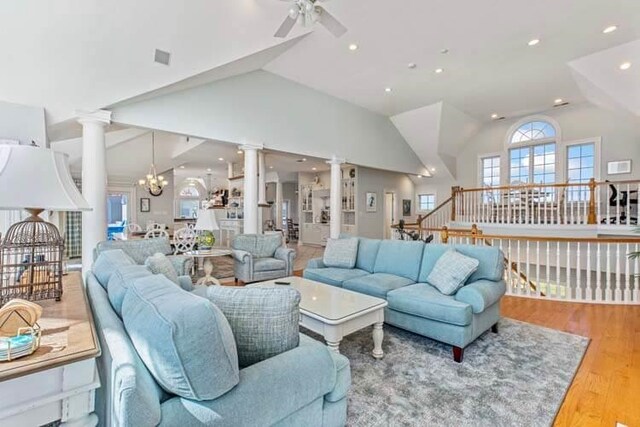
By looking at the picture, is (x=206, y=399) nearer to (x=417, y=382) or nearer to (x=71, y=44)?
(x=417, y=382)

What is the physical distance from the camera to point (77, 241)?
8227 mm

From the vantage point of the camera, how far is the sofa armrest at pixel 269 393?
109 cm

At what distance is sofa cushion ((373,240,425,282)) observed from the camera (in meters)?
3.63

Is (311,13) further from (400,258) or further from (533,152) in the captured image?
(533,152)

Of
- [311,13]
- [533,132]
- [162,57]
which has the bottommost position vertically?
[162,57]

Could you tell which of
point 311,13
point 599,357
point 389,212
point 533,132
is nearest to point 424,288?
point 599,357

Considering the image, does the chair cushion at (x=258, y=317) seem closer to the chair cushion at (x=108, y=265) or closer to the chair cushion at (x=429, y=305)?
the chair cushion at (x=108, y=265)

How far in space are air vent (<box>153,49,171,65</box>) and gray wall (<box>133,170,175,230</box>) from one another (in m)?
6.71

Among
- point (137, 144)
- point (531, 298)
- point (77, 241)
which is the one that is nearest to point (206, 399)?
point (531, 298)

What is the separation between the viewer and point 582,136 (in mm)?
8078

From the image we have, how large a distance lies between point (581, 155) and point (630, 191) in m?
2.02

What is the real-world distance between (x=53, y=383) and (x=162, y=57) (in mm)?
4197

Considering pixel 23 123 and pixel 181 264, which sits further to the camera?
pixel 181 264

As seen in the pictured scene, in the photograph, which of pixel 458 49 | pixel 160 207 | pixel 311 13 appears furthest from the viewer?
pixel 160 207
